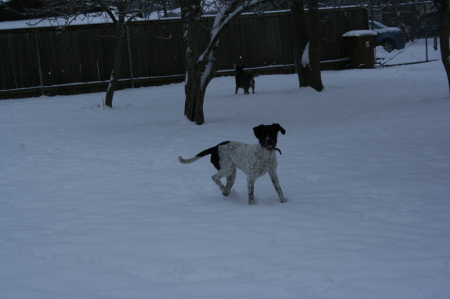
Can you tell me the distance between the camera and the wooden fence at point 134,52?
725 inches

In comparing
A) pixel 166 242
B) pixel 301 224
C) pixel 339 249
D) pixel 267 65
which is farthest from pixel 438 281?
pixel 267 65

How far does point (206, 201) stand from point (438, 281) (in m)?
2.94

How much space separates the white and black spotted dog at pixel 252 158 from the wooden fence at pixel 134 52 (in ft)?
39.6

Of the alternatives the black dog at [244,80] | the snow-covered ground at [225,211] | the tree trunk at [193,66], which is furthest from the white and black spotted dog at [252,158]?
the black dog at [244,80]

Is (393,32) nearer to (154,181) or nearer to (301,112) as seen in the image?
(301,112)

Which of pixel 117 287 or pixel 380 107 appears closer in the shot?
pixel 117 287

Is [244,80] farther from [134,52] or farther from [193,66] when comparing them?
[134,52]

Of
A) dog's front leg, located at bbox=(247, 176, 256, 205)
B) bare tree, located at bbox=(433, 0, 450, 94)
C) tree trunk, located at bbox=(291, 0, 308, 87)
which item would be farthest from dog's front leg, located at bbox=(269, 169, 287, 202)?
tree trunk, located at bbox=(291, 0, 308, 87)

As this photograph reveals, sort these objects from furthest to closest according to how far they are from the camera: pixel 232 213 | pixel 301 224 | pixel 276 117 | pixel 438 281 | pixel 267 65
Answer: pixel 267 65
pixel 276 117
pixel 232 213
pixel 301 224
pixel 438 281

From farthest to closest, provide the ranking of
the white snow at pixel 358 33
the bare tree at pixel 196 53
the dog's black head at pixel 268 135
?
the white snow at pixel 358 33, the bare tree at pixel 196 53, the dog's black head at pixel 268 135

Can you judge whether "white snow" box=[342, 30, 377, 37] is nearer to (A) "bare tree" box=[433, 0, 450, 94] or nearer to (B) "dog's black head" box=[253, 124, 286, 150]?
(A) "bare tree" box=[433, 0, 450, 94]

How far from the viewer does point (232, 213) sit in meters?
5.49

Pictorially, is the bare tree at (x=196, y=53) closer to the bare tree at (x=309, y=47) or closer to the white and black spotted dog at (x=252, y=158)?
the bare tree at (x=309, y=47)

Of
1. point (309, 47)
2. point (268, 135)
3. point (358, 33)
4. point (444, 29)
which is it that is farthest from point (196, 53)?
point (358, 33)
